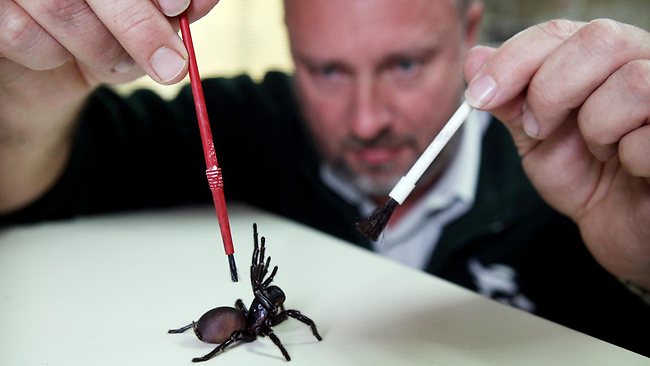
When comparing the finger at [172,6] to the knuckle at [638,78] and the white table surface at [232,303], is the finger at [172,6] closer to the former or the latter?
the white table surface at [232,303]

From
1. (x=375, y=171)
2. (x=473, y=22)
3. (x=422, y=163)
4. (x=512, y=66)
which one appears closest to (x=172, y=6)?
(x=422, y=163)

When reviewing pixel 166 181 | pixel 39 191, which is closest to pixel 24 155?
pixel 39 191

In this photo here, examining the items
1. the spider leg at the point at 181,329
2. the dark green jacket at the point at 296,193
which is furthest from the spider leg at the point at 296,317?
the dark green jacket at the point at 296,193

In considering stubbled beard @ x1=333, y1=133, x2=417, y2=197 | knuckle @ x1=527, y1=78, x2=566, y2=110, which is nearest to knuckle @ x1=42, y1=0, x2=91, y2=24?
knuckle @ x1=527, y1=78, x2=566, y2=110

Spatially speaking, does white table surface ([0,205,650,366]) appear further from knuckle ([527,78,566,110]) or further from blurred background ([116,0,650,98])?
blurred background ([116,0,650,98])

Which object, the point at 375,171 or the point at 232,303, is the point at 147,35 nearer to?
the point at 232,303
